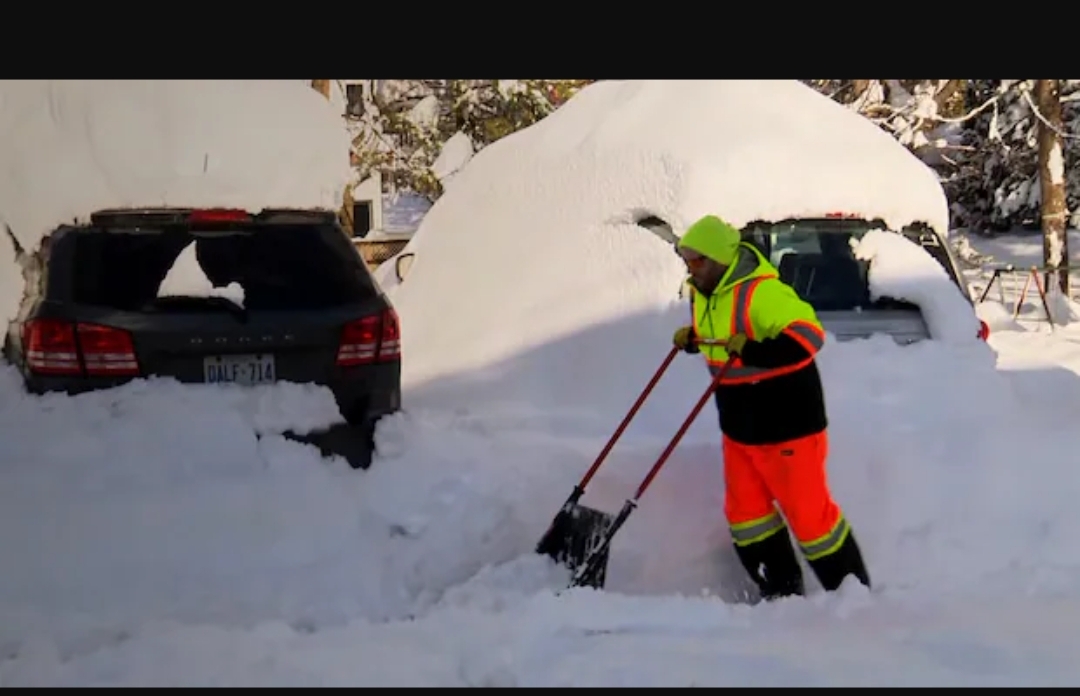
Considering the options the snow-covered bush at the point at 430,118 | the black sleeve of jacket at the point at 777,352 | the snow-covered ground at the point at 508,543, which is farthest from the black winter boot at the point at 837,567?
the snow-covered bush at the point at 430,118

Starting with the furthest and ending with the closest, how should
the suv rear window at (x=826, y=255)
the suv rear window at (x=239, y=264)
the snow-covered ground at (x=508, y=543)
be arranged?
the suv rear window at (x=826, y=255)
the suv rear window at (x=239, y=264)
the snow-covered ground at (x=508, y=543)

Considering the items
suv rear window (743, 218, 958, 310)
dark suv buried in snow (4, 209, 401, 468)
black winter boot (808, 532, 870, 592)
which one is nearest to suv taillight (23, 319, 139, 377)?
dark suv buried in snow (4, 209, 401, 468)

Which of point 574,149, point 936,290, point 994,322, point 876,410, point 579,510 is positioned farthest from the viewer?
point 994,322

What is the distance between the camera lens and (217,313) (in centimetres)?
446

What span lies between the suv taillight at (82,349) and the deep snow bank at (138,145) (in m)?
3.39

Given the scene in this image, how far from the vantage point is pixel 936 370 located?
20.6ft

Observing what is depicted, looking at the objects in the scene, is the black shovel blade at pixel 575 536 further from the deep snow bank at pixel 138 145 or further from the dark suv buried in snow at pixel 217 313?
the deep snow bank at pixel 138 145

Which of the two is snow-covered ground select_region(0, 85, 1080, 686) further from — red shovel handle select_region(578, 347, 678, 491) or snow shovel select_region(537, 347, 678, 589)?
red shovel handle select_region(578, 347, 678, 491)

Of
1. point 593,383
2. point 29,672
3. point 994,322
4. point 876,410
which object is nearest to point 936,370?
point 876,410

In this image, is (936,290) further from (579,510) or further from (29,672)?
(29,672)

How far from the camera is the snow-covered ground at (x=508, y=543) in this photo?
11.2 feet

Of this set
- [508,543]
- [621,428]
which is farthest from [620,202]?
[508,543]

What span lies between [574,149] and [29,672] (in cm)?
562

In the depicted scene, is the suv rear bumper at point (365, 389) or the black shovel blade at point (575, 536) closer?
the black shovel blade at point (575, 536)
